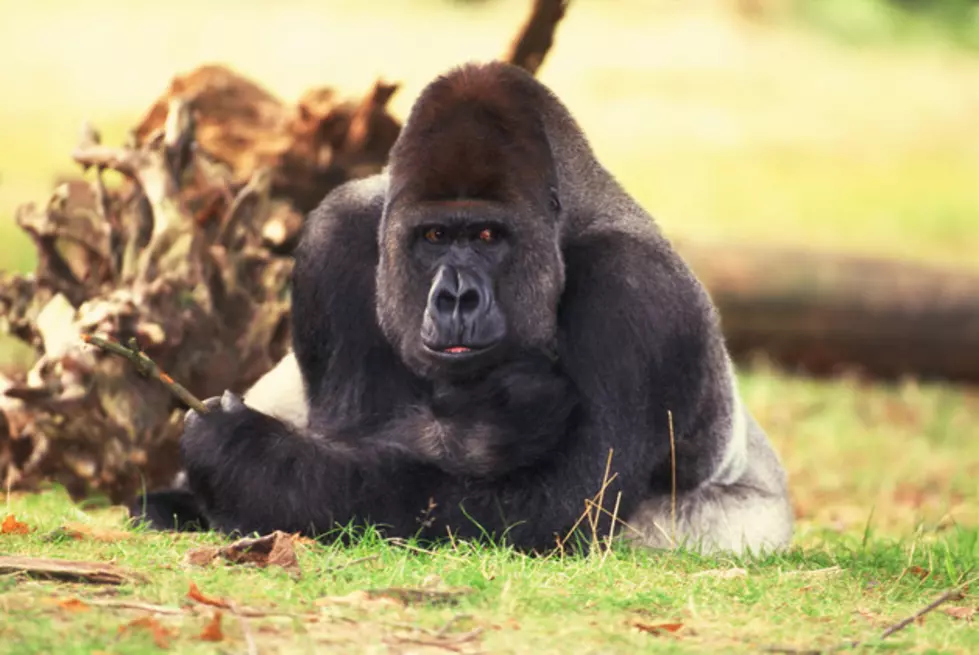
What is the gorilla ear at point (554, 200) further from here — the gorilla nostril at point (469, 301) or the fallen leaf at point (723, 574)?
the fallen leaf at point (723, 574)

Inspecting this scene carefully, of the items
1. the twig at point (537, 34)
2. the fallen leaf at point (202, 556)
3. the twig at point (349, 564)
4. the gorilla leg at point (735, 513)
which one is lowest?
the gorilla leg at point (735, 513)

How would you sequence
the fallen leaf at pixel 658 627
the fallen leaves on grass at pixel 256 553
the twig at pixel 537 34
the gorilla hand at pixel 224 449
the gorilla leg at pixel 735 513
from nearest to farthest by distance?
the fallen leaf at pixel 658 627, the fallen leaves on grass at pixel 256 553, the gorilla hand at pixel 224 449, the gorilla leg at pixel 735 513, the twig at pixel 537 34

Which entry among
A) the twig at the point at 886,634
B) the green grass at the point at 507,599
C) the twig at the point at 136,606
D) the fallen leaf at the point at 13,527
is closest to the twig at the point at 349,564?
the green grass at the point at 507,599

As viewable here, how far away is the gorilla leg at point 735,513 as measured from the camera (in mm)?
4762

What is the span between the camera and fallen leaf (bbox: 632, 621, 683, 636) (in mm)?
3355

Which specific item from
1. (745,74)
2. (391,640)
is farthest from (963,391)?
(745,74)

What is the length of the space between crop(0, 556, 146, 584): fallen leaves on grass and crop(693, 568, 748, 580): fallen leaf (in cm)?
156

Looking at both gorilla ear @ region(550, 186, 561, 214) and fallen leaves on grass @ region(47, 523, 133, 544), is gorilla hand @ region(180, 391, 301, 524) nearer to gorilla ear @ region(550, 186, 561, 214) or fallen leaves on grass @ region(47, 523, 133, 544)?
fallen leaves on grass @ region(47, 523, 133, 544)

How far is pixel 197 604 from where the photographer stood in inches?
128

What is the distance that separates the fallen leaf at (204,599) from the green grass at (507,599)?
27 millimetres

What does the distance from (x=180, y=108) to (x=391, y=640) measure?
3.94 m

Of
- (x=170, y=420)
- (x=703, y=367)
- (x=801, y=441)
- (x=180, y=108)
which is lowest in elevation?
(x=801, y=441)

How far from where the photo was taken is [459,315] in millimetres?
4188

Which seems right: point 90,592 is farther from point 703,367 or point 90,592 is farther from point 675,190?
point 675,190
